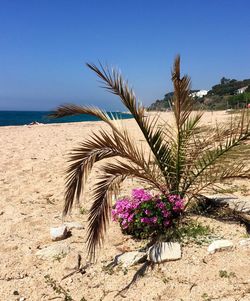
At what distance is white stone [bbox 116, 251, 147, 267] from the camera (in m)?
3.81

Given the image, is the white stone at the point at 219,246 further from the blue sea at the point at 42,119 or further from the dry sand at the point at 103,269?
the blue sea at the point at 42,119

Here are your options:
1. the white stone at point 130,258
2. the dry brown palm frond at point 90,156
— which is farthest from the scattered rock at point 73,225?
the white stone at point 130,258

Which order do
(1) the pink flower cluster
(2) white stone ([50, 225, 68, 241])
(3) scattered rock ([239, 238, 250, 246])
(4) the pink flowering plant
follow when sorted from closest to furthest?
(3) scattered rock ([239, 238, 250, 246])
(4) the pink flowering plant
(1) the pink flower cluster
(2) white stone ([50, 225, 68, 241])

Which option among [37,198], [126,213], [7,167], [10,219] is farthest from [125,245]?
[7,167]

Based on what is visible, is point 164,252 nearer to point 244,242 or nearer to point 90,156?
point 244,242

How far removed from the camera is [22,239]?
4.72m

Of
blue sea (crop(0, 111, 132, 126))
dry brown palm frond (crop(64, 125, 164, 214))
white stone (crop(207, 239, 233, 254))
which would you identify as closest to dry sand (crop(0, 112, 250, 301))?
white stone (crop(207, 239, 233, 254))

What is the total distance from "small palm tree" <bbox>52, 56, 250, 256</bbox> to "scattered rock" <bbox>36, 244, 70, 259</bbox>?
455 mm

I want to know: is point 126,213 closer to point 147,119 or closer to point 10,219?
point 147,119

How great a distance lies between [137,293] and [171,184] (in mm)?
1518

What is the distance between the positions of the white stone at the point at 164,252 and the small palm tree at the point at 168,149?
64cm

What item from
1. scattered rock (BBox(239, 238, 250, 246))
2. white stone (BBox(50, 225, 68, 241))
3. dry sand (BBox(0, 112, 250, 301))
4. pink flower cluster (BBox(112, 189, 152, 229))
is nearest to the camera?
dry sand (BBox(0, 112, 250, 301))

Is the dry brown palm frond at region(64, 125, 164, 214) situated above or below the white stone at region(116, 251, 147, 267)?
above

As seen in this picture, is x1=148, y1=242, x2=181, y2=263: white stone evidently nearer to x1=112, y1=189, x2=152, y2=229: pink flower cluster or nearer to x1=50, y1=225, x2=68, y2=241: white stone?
x1=112, y1=189, x2=152, y2=229: pink flower cluster
